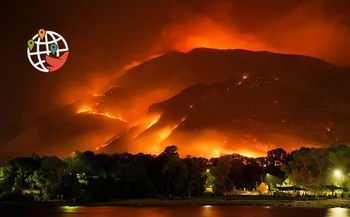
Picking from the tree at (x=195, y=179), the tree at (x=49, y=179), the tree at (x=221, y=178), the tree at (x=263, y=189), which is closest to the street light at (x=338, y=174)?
the tree at (x=263, y=189)

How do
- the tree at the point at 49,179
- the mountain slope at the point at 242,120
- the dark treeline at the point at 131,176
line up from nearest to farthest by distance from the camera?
the tree at the point at 49,179, the dark treeline at the point at 131,176, the mountain slope at the point at 242,120

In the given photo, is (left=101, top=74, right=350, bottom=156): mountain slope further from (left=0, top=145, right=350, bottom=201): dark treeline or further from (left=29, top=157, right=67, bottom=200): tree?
(left=29, top=157, right=67, bottom=200): tree

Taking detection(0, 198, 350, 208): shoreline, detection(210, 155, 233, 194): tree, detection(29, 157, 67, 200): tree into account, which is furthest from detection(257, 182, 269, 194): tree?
detection(29, 157, 67, 200): tree

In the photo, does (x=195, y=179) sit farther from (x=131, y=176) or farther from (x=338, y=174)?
(x=338, y=174)

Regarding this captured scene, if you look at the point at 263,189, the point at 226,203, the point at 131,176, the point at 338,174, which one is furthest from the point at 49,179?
the point at 338,174

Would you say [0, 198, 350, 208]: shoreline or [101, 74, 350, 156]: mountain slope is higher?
[101, 74, 350, 156]: mountain slope

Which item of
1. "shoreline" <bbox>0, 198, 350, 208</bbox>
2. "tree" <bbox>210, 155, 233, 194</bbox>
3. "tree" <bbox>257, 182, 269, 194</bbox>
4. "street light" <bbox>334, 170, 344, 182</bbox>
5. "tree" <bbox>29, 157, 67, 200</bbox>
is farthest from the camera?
"tree" <bbox>210, 155, 233, 194</bbox>

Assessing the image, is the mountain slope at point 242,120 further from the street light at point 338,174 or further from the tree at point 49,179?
the tree at point 49,179

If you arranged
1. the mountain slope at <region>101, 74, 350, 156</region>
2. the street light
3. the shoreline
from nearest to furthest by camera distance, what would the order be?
the shoreline → the street light → the mountain slope at <region>101, 74, 350, 156</region>

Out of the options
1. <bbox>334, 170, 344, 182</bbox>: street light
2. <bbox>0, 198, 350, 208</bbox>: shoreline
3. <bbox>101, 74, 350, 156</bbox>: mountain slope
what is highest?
<bbox>101, 74, 350, 156</bbox>: mountain slope
